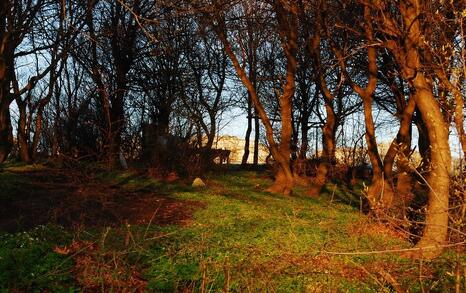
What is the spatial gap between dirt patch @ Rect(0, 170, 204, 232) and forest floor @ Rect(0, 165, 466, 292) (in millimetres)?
23

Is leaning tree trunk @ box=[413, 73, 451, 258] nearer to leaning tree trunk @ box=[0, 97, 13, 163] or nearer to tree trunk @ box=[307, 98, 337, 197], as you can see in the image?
tree trunk @ box=[307, 98, 337, 197]

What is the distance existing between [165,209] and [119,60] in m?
11.8

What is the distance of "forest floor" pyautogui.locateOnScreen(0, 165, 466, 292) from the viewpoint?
20.3 ft

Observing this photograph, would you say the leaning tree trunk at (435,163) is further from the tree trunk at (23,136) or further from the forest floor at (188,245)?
the tree trunk at (23,136)

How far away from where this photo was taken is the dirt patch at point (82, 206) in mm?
9416

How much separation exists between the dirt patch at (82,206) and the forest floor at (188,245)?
2cm

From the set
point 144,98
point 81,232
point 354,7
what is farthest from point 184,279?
point 144,98

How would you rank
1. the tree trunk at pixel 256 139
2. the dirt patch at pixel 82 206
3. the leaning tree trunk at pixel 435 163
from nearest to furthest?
the leaning tree trunk at pixel 435 163, the dirt patch at pixel 82 206, the tree trunk at pixel 256 139

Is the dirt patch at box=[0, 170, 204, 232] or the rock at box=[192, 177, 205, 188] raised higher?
the rock at box=[192, 177, 205, 188]

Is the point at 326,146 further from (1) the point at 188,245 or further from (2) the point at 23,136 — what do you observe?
(2) the point at 23,136

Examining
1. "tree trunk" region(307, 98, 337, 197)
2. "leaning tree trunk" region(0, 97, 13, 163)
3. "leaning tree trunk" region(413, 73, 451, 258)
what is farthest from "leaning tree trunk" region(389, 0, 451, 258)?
"leaning tree trunk" region(0, 97, 13, 163)

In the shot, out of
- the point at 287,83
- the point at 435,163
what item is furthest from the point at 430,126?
the point at 287,83

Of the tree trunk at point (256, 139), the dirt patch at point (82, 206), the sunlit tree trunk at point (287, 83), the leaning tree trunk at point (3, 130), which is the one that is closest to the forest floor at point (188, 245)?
the dirt patch at point (82, 206)

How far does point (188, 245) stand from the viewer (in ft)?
25.4
